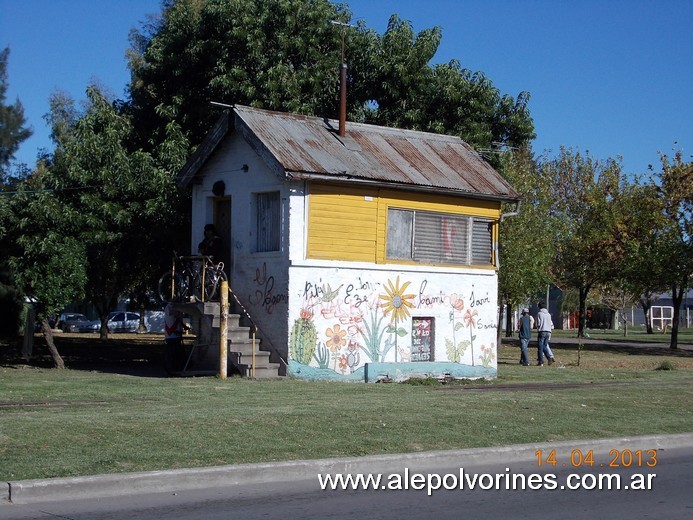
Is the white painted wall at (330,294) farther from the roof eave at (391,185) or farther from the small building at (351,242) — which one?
the roof eave at (391,185)

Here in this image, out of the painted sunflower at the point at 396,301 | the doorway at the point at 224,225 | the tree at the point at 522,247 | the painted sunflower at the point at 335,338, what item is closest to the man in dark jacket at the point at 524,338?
the tree at the point at 522,247

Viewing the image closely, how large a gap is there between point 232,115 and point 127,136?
24.0ft

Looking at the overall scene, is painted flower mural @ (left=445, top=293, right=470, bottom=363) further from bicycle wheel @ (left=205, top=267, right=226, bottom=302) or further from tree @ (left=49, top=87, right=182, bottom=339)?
tree @ (left=49, top=87, right=182, bottom=339)

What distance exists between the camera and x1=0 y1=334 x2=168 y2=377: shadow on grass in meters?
23.8

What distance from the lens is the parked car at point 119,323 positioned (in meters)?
57.5

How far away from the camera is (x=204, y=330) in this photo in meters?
23.0

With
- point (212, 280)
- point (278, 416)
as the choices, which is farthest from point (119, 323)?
point (278, 416)

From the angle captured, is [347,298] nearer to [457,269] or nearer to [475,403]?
[457,269]

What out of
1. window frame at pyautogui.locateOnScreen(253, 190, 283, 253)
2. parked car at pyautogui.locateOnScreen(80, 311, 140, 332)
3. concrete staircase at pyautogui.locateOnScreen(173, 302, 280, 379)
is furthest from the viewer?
parked car at pyautogui.locateOnScreen(80, 311, 140, 332)

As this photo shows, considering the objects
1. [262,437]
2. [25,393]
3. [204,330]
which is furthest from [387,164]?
[262,437]

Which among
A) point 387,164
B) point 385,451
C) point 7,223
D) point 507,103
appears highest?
point 507,103

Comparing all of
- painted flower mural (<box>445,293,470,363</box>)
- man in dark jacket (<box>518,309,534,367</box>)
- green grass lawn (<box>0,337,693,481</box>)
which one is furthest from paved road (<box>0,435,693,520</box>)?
man in dark jacket (<box>518,309,534,367</box>)

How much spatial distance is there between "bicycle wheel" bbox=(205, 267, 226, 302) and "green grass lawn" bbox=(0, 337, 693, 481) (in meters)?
2.30
